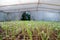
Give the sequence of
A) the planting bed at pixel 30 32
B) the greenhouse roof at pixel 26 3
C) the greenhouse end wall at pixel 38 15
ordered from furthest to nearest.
A: the greenhouse end wall at pixel 38 15 → the greenhouse roof at pixel 26 3 → the planting bed at pixel 30 32

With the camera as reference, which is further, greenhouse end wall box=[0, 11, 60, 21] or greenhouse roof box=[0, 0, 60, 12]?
greenhouse end wall box=[0, 11, 60, 21]

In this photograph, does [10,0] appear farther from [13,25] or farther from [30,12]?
[30,12]

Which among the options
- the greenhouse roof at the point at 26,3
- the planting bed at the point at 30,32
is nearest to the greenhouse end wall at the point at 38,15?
the greenhouse roof at the point at 26,3

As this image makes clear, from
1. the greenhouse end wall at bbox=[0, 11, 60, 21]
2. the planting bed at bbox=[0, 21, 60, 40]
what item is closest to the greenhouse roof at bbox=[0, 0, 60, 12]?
the greenhouse end wall at bbox=[0, 11, 60, 21]

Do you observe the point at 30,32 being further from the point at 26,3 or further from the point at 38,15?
the point at 38,15

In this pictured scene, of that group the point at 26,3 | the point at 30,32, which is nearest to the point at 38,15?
the point at 26,3

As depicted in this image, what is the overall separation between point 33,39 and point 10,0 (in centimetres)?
238

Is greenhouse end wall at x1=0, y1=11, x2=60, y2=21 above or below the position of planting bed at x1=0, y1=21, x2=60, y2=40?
below

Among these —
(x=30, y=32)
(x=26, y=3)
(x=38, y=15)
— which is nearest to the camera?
(x=30, y=32)

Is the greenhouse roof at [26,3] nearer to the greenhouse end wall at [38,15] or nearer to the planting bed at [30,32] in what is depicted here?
the greenhouse end wall at [38,15]

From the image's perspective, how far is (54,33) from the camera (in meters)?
2.18

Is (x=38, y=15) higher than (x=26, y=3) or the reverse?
the reverse

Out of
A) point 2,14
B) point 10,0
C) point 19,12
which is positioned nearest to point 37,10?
point 19,12

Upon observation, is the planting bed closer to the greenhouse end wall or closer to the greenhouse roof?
the greenhouse roof
